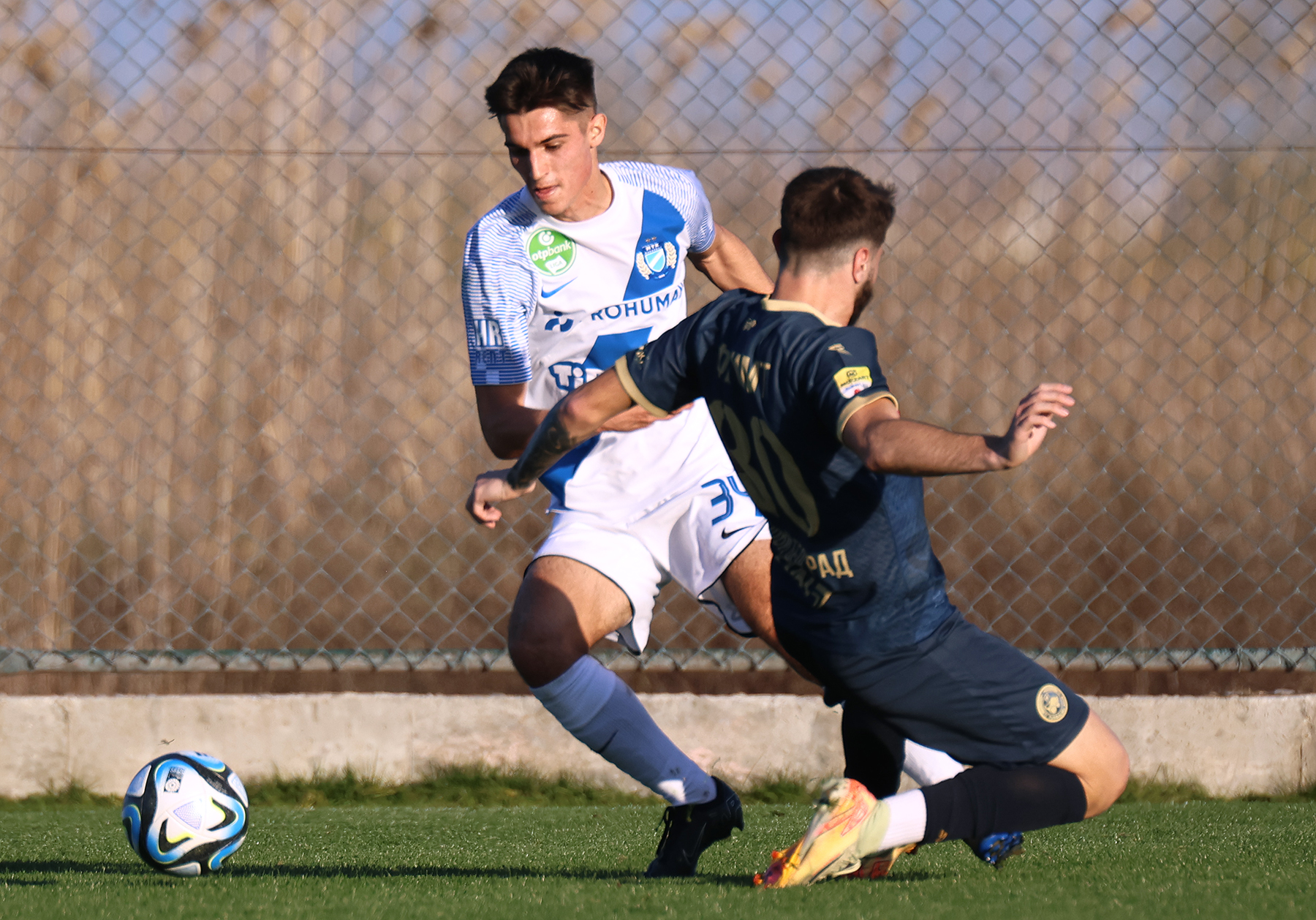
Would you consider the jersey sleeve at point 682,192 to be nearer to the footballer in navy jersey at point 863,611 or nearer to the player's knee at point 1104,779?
the footballer in navy jersey at point 863,611

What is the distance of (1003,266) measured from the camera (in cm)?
563

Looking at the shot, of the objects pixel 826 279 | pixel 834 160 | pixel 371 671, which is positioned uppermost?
pixel 834 160

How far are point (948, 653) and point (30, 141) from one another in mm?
4216

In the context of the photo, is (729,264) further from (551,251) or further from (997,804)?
(997,804)

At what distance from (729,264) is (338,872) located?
1764mm

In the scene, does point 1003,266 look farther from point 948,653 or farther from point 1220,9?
point 948,653

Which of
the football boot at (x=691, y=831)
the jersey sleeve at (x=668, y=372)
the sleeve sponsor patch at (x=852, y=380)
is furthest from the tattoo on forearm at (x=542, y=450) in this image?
the football boot at (x=691, y=831)

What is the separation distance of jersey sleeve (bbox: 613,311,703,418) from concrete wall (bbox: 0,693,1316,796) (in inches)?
79.7

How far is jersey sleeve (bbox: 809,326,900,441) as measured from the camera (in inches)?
78.3

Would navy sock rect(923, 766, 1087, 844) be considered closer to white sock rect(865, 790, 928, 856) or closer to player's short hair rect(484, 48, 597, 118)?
white sock rect(865, 790, 928, 856)

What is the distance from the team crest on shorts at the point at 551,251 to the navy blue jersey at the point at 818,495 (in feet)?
2.68

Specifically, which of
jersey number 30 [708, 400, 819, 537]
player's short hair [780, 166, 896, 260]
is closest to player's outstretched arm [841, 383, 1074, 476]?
jersey number 30 [708, 400, 819, 537]

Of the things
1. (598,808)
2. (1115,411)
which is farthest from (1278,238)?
(598,808)

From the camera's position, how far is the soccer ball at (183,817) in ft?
8.82
